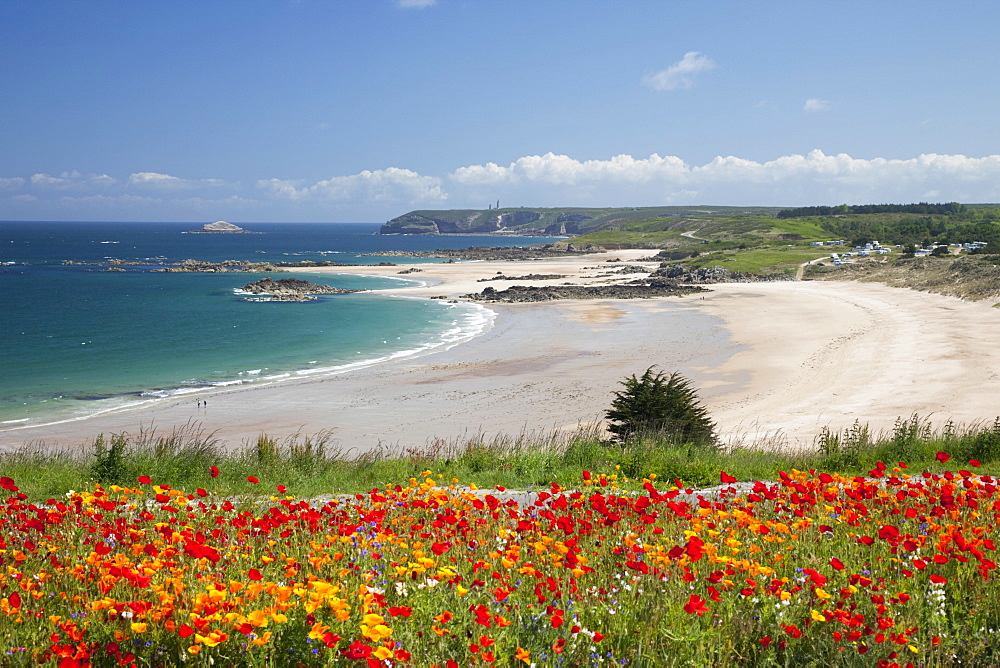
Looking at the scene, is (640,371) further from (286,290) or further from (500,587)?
(286,290)

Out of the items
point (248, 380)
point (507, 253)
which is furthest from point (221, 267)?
point (248, 380)

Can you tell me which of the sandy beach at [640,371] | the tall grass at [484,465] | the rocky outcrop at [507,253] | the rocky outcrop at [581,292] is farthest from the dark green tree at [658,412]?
the rocky outcrop at [507,253]

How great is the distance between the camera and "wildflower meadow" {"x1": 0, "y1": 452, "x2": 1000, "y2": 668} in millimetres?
2938

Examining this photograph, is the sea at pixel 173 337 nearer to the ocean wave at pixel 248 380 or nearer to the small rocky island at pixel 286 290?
the ocean wave at pixel 248 380

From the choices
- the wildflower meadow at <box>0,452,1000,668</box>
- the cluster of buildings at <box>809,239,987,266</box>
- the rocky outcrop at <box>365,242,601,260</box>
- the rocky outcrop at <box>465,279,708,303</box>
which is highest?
the rocky outcrop at <box>365,242,601,260</box>

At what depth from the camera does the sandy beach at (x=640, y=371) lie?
19.3 m

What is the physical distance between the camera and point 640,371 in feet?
91.3

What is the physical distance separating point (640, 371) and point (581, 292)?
33.8m

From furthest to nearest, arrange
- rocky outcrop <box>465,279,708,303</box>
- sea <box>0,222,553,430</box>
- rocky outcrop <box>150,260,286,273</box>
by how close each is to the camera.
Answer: rocky outcrop <box>150,260,286,273</box> < rocky outcrop <box>465,279,708,303</box> < sea <box>0,222,553,430</box>

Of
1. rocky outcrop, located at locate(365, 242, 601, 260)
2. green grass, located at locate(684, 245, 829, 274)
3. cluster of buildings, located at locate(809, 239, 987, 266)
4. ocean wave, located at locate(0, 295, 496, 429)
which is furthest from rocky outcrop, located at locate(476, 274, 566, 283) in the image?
rocky outcrop, located at locate(365, 242, 601, 260)

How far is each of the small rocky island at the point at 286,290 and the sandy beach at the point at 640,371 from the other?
2204 centimetres

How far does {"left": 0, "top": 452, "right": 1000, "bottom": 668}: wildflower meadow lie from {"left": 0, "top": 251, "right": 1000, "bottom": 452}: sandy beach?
10127 millimetres

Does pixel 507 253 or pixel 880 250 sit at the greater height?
pixel 507 253

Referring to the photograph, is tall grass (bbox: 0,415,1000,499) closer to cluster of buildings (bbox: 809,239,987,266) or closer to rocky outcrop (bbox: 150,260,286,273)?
cluster of buildings (bbox: 809,239,987,266)
